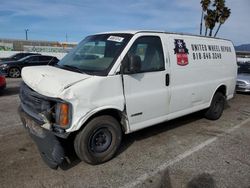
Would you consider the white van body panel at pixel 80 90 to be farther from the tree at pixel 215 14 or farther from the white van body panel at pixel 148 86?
the tree at pixel 215 14

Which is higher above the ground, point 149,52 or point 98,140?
point 149,52

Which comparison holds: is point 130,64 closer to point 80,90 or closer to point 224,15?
point 80,90

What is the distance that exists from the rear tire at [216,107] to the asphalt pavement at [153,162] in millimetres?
601

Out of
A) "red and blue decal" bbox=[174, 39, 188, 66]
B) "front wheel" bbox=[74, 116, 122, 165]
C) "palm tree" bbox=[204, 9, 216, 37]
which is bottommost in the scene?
"front wheel" bbox=[74, 116, 122, 165]

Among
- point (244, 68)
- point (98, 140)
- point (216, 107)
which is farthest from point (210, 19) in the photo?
point (98, 140)

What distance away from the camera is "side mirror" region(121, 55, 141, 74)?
3941 mm

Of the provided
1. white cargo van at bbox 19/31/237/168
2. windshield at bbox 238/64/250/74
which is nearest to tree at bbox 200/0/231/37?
windshield at bbox 238/64/250/74

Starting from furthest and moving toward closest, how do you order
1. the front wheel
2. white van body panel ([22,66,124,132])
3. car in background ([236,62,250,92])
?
car in background ([236,62,250,92]) < the front wheel < white van body panel ([22,66,124,132])

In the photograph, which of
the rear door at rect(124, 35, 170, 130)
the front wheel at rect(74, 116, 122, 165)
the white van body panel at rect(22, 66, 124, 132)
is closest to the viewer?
the white van body panel at rect(22, 66, 124, 132)

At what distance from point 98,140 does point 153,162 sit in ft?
3.22

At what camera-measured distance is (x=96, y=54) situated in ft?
14.5

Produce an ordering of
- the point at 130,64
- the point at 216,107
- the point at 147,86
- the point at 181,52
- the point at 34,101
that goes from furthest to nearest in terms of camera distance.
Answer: the point at 216,107 → the point at 181,52 → the point at 147,86 → the point at 130,64 → the point at 34,101

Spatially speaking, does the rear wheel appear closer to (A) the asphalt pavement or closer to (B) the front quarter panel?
(A) the asphalt pavement

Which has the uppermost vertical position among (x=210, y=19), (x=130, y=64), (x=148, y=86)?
(x=210, y=19)
